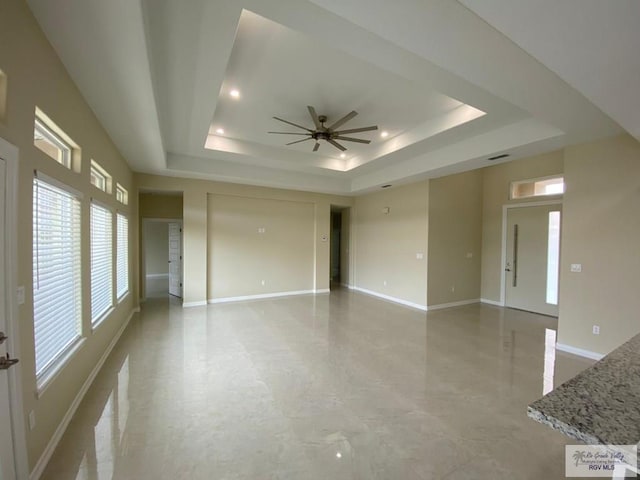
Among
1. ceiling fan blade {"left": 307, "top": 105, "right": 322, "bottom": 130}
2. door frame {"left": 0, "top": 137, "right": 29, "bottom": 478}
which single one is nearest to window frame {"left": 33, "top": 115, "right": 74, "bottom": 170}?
door frame {"left": 0, "top": 137, "right": 29, "bottom": 478}

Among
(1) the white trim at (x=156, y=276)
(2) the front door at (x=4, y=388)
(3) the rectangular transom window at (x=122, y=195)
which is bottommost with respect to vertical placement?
(1) the white trim at (x=156, y=276)

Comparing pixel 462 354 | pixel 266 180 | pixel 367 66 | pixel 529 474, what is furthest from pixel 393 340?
pixel 266 180

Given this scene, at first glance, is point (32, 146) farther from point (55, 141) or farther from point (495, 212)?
point (495, 212)

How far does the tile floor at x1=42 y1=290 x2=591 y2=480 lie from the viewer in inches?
70.2

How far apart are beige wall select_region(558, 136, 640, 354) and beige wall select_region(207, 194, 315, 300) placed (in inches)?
198

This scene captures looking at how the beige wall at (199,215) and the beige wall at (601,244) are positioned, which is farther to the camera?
the beige wall at (199,215)

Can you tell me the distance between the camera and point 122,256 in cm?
452

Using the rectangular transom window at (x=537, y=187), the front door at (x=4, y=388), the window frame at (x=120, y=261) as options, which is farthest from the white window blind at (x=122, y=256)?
the rectangular transom window at (x=537, y=187)

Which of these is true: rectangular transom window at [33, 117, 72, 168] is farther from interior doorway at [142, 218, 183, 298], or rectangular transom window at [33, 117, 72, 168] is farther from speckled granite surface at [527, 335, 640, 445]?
interior doorway at [142, 218, 183, 298]

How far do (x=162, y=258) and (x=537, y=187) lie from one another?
1107 centimetres

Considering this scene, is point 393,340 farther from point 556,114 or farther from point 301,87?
point 301,87

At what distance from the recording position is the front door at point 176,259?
655 cm

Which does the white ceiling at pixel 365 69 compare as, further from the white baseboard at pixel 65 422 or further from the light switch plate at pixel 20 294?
the white baseboard at pixel 65 422

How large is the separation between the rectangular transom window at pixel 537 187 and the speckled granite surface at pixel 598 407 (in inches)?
211
